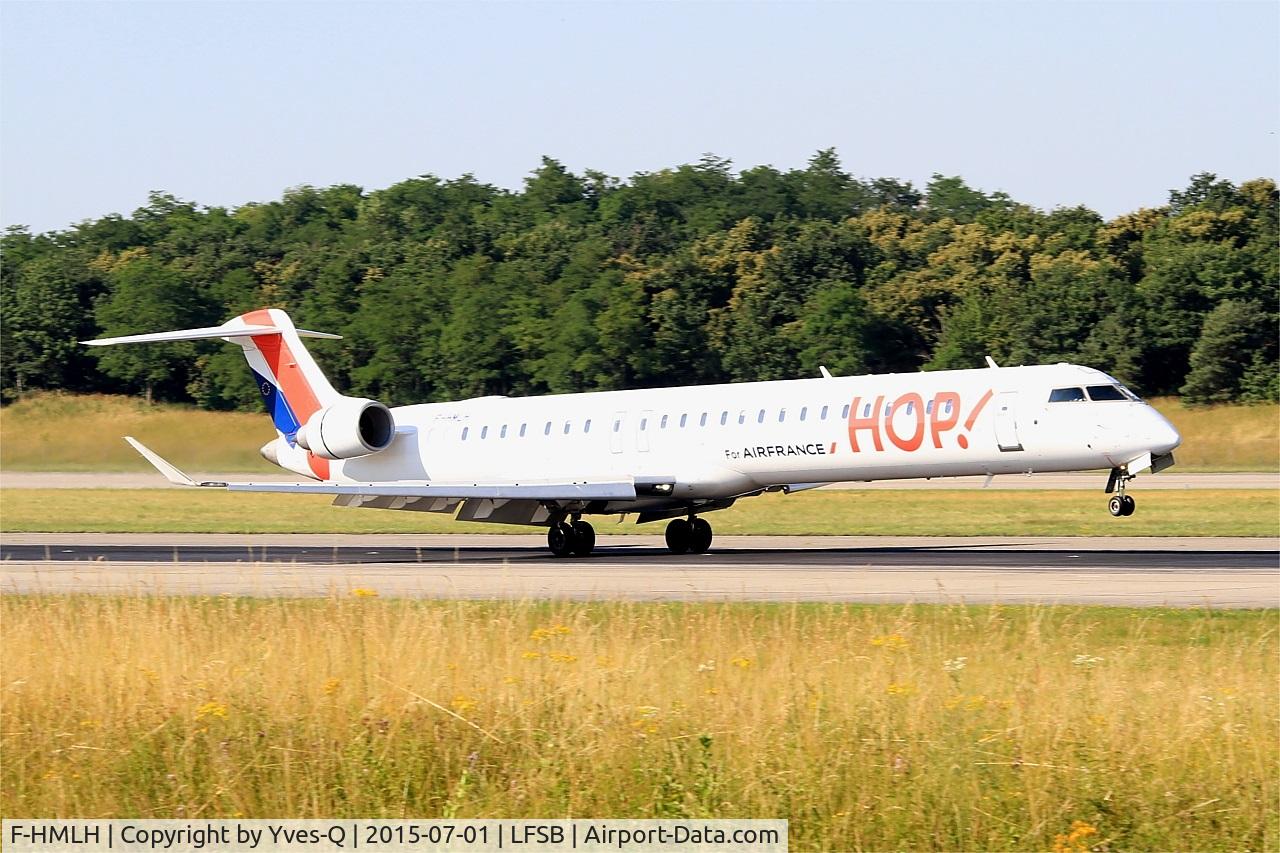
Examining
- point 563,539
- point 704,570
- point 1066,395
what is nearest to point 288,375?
point 563,539

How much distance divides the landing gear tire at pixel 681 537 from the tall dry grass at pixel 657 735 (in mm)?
16373

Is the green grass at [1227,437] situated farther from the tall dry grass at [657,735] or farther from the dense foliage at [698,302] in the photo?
the tall dry grass at [657,735]

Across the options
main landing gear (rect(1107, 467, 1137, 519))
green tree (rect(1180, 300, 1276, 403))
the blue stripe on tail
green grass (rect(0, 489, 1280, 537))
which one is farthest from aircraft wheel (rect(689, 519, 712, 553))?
green tree (rect(1180, 300, 1276, 403))

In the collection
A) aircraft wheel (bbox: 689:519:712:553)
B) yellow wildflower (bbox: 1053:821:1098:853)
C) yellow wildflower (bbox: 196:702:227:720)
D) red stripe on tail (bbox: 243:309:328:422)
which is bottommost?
yellow wildflower (bbox: 1053:821:1098:853)

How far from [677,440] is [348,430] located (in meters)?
6.66

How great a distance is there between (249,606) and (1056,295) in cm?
5168

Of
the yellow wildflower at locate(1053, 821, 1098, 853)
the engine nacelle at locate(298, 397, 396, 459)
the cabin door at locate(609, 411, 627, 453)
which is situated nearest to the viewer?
the yellow wildflower at locate(1053, 821, 1098, 853)

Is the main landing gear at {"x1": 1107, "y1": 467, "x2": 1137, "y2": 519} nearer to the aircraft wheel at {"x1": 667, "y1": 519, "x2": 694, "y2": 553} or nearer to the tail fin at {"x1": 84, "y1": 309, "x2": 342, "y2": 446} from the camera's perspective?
the aircraft wheel at {"x1": 667, "y1": 519, "x2": 694, "y2": 553}

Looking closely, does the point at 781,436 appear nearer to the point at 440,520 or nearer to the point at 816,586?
the point at 816,586

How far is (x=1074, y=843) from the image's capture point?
8102 millimetres

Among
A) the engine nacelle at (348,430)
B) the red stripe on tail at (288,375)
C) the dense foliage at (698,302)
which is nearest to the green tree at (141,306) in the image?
the dense foliage at (698,302)

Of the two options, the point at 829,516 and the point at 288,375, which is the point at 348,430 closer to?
the point at 288,375

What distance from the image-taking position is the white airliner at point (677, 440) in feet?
84.3

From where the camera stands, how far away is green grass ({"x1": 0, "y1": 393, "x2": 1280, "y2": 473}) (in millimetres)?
50000
